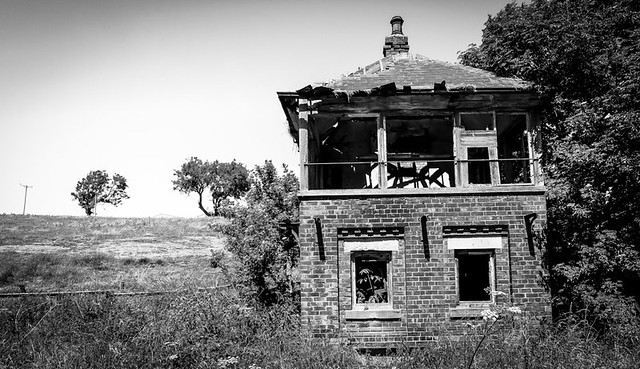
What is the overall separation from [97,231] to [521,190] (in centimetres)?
3377

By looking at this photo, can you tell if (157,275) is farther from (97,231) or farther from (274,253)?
(97,231)

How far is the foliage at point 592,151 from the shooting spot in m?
9.29

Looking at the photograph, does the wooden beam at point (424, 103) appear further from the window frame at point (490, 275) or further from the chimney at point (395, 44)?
the chimney at point (395, 44)

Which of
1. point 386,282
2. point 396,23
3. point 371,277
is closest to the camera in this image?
point 386,282

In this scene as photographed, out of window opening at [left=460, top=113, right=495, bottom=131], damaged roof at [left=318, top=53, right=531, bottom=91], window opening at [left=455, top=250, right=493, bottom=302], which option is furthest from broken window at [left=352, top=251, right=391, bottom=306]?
window opening at [left=460, top=113, right=495, bottom=131]

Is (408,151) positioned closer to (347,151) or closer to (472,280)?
(347,151)

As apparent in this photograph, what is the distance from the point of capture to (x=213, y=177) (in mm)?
66688

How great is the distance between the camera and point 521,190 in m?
10.0

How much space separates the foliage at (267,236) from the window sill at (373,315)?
9.59ft

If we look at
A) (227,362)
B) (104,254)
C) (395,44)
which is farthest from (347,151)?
(104,254)

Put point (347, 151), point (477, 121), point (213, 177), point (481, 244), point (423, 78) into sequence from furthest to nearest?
point (213, 177) < point (347, 151) < point (477, 121) < point (423, 78) < point (481, 244)

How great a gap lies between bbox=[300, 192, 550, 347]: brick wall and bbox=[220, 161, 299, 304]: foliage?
231cm

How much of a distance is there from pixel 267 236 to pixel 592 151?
28.0 ft

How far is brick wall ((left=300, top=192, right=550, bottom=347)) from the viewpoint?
9.78m
